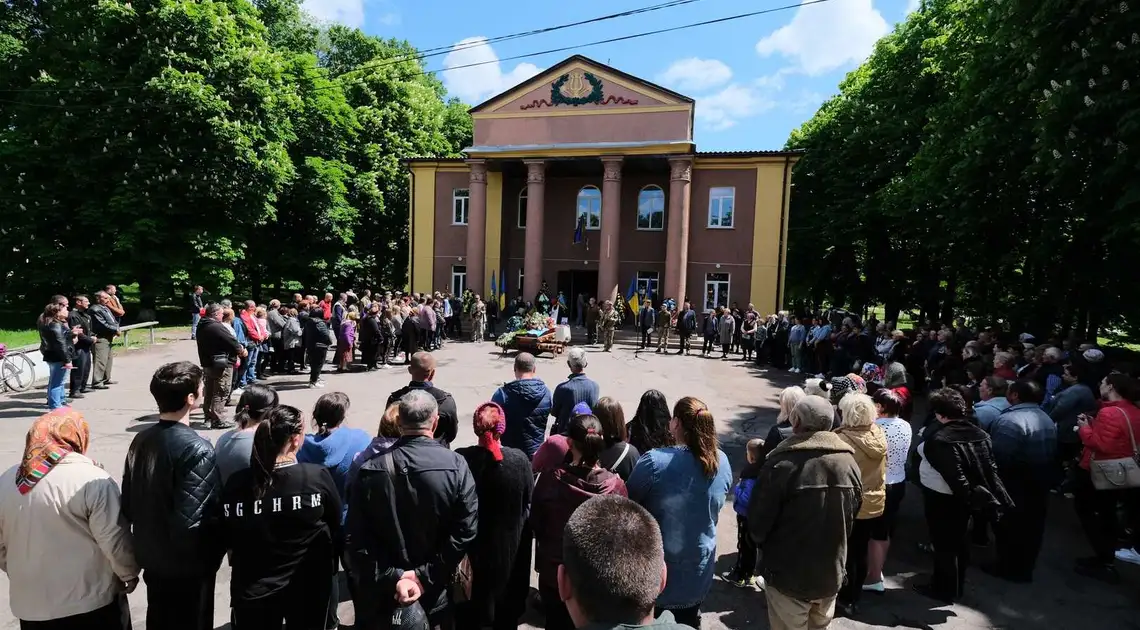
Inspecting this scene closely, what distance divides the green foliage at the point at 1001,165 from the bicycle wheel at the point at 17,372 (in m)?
18.0

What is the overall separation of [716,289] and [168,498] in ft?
76.0

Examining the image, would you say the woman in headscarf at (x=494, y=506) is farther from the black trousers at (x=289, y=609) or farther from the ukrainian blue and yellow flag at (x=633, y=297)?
the ukrainian blue and yellow flag at (x=633, y=297)

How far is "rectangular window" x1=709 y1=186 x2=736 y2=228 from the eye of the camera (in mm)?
24281

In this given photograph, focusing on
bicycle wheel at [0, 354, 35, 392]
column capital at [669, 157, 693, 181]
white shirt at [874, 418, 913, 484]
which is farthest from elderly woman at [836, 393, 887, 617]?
column capital at [669, 157, 693, 181]

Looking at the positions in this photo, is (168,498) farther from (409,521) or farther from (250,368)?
(250,368)

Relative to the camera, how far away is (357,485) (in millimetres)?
2908

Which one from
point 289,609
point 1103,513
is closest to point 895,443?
point 1103,513

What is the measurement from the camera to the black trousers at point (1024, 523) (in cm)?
512

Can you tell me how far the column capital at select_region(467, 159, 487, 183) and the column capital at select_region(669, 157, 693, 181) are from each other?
7639mm

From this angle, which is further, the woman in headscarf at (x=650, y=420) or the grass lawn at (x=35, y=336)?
the grass lawn at (x=35, y=336)

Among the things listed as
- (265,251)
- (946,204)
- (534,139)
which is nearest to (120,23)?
(265,251)

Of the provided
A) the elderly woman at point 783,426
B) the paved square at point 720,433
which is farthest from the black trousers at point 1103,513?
the elderly woman at point 783,426

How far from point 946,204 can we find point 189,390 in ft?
51.9

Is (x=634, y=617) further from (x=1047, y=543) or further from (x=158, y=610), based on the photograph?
(x=1047, y=543)
